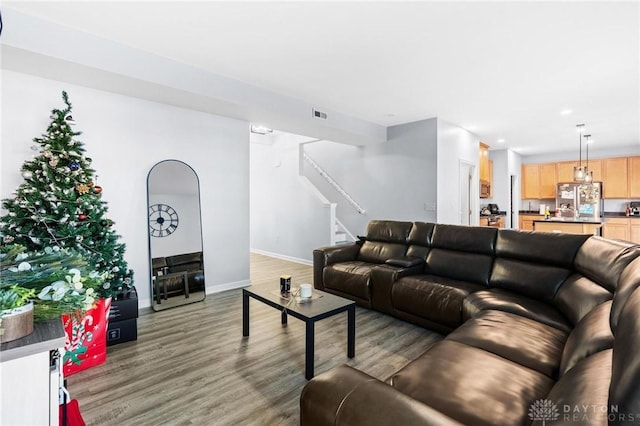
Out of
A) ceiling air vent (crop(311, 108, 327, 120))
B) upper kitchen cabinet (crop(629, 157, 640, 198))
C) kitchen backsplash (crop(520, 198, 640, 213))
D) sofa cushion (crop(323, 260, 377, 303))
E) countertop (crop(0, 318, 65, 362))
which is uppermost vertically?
ceiling air vent (crop(311, 108, 327, 120))

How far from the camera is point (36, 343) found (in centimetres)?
107

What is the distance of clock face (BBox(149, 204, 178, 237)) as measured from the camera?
384 centimetres

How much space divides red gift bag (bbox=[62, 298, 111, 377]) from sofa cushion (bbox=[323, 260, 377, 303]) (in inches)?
93.6

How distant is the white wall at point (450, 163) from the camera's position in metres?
5.37

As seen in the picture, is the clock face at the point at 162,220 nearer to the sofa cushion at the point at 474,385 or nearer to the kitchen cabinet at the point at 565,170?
the sofa cushion at the point at 474,385

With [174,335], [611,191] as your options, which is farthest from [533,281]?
[611,191]

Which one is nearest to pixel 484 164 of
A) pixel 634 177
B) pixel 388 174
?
pixel 388 174

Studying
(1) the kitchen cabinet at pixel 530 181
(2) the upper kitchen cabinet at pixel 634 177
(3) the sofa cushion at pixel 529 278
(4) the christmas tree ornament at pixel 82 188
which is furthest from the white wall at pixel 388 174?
(2) the upper kitchen cabinet at pixel 634 177

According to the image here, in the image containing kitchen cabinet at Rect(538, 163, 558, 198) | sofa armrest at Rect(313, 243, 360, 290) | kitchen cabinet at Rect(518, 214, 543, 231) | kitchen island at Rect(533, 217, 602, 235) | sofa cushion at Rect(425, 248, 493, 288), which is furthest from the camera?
kitchen cabinet at Rect(518, 214, 543, 231)

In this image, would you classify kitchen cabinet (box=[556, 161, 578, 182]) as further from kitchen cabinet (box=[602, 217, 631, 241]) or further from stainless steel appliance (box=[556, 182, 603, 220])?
kitchen cabinet (box=[602, 217, 631, 241])

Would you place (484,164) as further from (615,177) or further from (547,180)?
(615,177)

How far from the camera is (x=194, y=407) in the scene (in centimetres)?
195

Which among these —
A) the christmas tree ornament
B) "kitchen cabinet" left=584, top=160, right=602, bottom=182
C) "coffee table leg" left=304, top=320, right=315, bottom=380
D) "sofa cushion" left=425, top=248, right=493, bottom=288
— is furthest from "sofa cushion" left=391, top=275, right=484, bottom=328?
"kitchen cabinet" left=584, top=160, right=602, bottom=182

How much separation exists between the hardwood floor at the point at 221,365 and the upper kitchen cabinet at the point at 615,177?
26.3ft
